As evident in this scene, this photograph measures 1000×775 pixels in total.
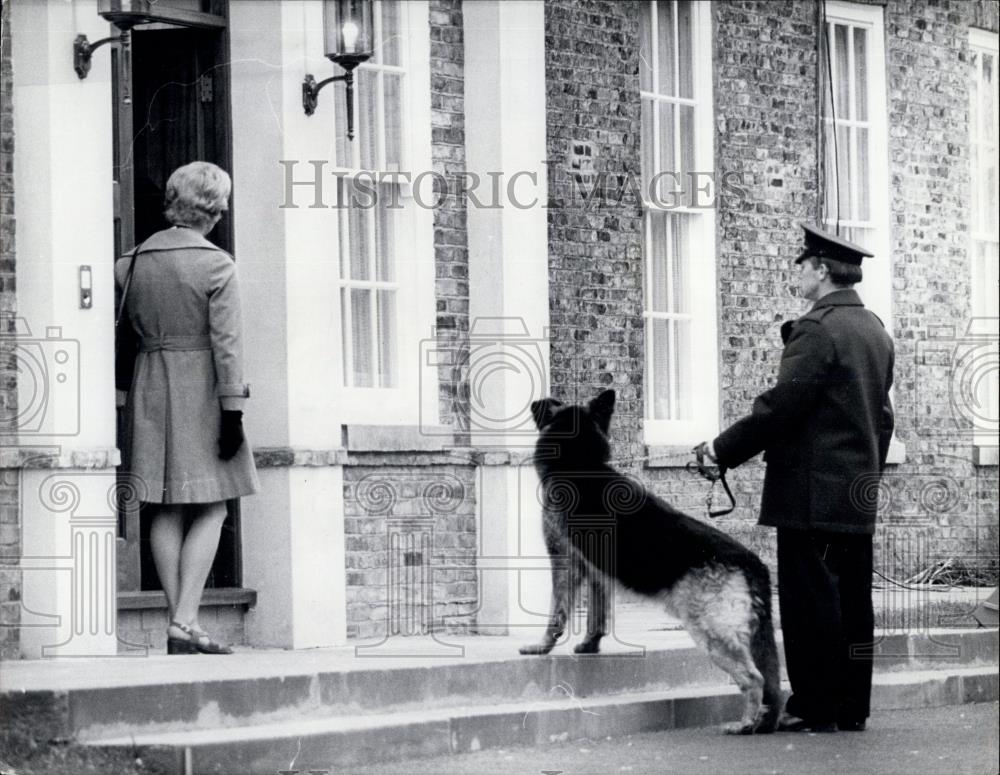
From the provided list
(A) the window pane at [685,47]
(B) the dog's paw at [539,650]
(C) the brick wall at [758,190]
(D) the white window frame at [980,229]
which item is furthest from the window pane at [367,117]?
(D) the white window frame at [980,229]

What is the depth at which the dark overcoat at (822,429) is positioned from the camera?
8445 millimetres

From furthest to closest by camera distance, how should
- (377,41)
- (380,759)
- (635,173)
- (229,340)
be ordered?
(635,173), (377,41), (229,340), (380,759)

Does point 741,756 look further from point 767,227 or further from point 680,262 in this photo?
point 767,227

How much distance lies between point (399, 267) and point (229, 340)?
6.83 feet

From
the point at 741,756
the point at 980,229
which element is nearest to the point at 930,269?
the point at 980,229

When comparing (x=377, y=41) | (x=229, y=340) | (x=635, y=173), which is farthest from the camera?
(x=635, y=173)

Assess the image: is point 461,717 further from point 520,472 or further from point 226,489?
point 520,472

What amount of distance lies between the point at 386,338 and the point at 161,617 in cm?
191

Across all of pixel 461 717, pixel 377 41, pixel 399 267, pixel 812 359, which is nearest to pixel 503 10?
pixel 377 41

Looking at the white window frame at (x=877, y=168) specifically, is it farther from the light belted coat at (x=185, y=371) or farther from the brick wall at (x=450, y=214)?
the light belted coat at (x=185, y=371)

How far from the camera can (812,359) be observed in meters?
8.46

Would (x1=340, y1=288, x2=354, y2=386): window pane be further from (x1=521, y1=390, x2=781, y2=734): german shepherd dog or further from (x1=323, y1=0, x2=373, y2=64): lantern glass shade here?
(x1=521, y1=390, x2=781, y2=734): german shepherd dog

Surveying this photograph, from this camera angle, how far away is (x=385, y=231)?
398 inches

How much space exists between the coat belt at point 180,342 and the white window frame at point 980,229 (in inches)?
287
